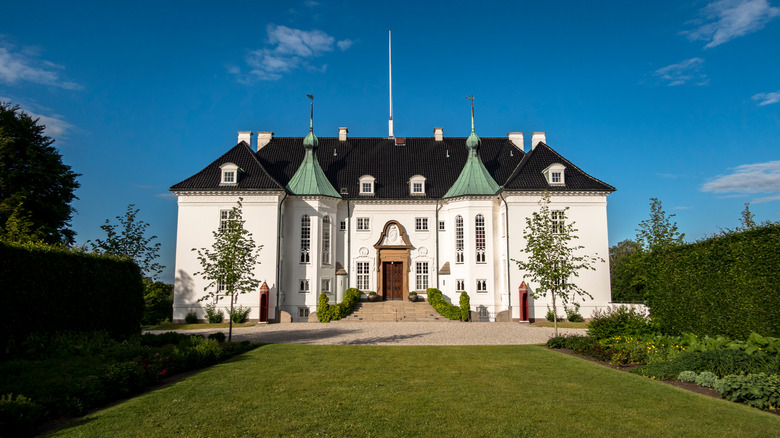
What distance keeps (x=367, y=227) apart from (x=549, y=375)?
23.6 metres

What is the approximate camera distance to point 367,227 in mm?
34656

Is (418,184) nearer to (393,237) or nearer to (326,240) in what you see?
(393,237)

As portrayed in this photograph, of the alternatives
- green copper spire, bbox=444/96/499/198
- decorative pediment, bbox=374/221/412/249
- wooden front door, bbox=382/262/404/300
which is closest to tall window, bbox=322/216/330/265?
decorative pediment, bbox=374/221/412/249

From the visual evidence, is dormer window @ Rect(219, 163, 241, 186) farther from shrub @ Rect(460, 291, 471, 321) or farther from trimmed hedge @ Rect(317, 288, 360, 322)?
shrub @ Rect(460, 291, 471, 321)

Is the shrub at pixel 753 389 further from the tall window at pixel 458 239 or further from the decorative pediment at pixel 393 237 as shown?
the decorative pediment at pixel 393 237

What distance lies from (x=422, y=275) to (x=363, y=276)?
4.15 metres

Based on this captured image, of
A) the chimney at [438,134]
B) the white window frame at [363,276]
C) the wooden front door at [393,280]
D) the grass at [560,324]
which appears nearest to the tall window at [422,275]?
the wooden front door at [393,280]

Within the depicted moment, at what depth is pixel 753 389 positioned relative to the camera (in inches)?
363

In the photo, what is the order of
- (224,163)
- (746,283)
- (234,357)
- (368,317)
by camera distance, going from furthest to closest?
(224,163), (368,317), (234,357), (746,283)

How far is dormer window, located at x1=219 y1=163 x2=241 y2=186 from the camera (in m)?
31.7

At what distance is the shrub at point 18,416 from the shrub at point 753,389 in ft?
40.6

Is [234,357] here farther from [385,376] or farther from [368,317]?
[368,317]

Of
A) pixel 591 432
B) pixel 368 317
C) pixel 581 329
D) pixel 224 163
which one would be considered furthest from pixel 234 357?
pixel 224 163

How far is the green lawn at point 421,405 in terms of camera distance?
7496 mm
